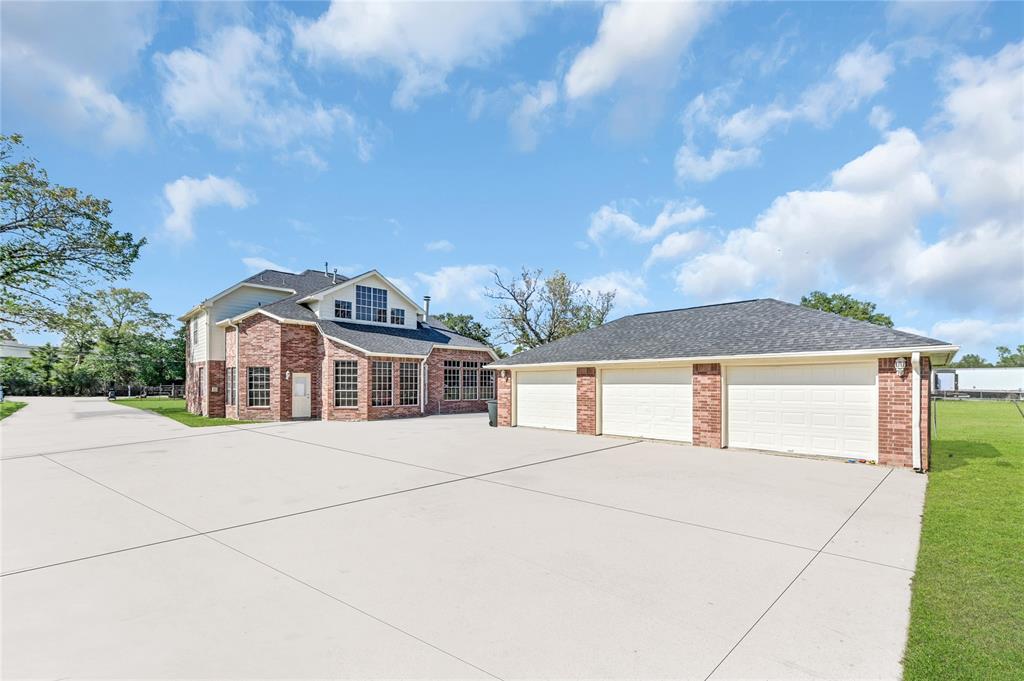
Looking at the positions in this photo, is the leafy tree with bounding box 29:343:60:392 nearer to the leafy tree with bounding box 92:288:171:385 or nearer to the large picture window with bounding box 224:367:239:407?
the leafy tree with bounding box 92:288:171:385

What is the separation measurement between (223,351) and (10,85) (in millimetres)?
13034

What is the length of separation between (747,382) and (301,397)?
1856cm

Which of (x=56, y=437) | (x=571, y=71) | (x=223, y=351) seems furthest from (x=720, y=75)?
(x=223, y=351)

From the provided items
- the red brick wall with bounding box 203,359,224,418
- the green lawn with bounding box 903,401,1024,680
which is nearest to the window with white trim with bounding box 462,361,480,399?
the red brick wall with bounding box 203,359,224,418

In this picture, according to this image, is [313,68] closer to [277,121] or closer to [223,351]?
[277,121]

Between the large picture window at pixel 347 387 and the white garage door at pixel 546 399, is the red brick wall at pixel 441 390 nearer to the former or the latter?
the large picture window at pixel 347 387

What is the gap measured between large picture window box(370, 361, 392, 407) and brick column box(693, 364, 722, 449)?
45.4ft

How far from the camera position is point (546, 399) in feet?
54.8

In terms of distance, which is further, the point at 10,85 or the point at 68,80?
the point at 10,85

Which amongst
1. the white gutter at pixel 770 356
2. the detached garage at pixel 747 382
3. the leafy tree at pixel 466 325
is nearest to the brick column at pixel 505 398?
the detached garage at pixel 747 382

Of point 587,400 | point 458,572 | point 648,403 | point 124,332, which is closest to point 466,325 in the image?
point 124,332

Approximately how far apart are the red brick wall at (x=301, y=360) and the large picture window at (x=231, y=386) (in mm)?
3101

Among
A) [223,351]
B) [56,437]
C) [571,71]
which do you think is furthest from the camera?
[223,351]

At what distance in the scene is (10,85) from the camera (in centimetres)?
1720
